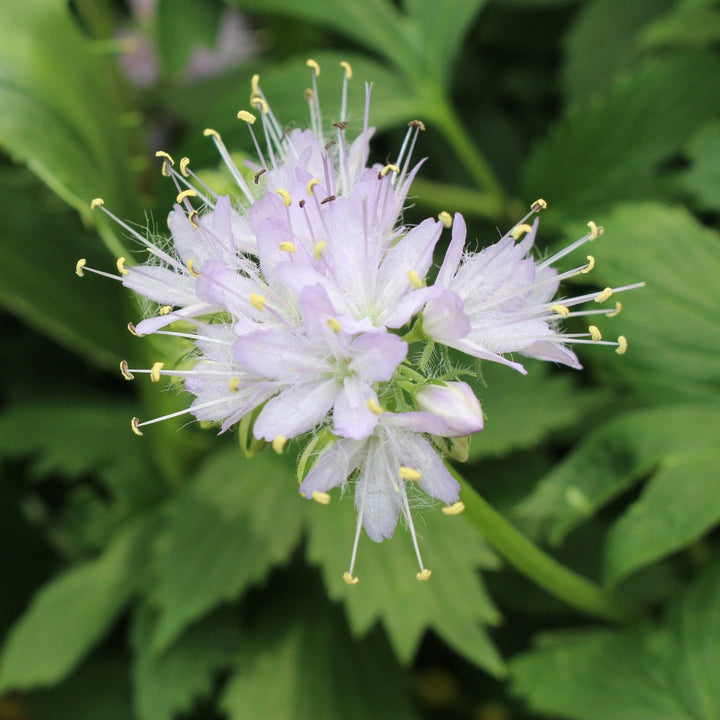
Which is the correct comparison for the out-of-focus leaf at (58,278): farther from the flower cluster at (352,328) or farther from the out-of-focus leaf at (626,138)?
the out-of-focus leaf at (626,138)

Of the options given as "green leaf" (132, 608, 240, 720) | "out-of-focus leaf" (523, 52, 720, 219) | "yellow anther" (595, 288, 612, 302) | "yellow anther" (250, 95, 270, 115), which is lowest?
"green leaf" (132, 608, 240, 720)

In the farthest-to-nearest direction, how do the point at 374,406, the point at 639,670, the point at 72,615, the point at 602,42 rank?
the point at 602,42 < the point at 72,615 < the point at 639,670 < the point at 374,406

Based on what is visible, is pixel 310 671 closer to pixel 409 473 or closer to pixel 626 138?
pixel 409 473

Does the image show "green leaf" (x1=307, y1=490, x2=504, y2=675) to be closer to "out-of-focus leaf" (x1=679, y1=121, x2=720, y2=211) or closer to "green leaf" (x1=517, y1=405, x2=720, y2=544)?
"green leaf" (x1=517, y1=405, x2=720, y2=544)

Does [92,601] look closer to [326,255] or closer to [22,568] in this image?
[22,568]

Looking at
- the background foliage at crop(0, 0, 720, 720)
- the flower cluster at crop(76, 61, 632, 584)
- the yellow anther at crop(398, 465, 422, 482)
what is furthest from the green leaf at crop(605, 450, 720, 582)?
the yellow anther at crop(398, 465, 422, 482)

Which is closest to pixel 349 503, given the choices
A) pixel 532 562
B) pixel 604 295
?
pixel 532 562
